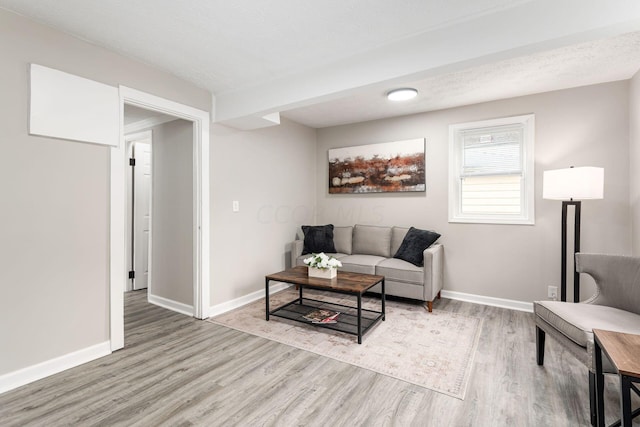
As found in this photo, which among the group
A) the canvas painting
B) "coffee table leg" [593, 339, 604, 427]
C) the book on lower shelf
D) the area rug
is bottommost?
the area rug

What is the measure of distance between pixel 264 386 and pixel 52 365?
1.58 metres

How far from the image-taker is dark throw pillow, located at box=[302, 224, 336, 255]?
434 cm

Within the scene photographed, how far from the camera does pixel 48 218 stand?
7.21ft

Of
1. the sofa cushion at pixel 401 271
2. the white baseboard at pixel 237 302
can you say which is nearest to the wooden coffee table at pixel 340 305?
the sofa cushion at pixel 401 271

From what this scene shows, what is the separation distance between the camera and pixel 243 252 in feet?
12.5

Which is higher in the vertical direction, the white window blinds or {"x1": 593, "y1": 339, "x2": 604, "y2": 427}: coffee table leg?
the white window blinds

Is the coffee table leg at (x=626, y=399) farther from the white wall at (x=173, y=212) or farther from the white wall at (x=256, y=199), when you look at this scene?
the white wall at (x=173, y=212)

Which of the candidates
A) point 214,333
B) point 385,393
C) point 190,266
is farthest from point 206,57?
point 385,393

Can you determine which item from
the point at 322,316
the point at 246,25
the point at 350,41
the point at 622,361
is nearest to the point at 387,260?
the point at 322,316

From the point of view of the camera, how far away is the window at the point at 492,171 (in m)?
3.52

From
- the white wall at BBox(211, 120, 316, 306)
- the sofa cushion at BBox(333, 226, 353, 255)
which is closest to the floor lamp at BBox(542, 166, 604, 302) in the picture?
the sofa cushion at BBox(333, 226, 353, 255)

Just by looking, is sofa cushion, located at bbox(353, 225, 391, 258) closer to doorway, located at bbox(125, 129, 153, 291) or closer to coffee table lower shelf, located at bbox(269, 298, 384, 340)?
coffee table lower shelf, located at bbox(269, 298, 384, 340)

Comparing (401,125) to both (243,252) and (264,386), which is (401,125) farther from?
(264,386)

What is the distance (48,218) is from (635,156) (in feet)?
16.7
